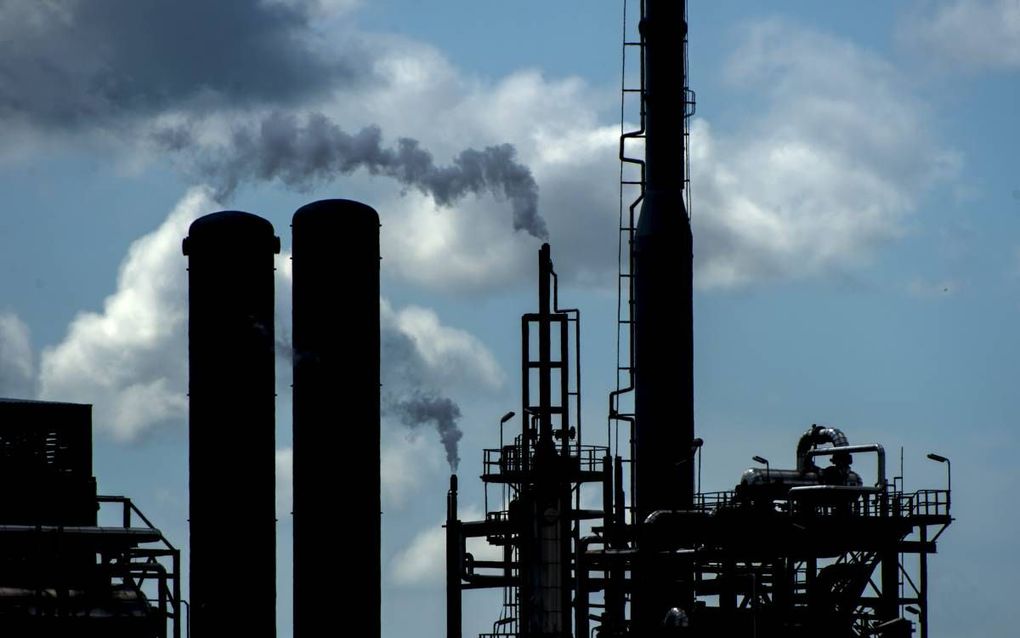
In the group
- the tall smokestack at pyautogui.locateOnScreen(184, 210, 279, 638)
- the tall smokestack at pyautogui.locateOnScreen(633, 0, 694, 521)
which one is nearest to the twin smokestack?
the tall smokestack at pyautogui.locateOnScreen(184, 210, 279, 638)

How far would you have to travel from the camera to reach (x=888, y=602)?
66.7 metres

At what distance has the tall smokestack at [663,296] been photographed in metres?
70.6

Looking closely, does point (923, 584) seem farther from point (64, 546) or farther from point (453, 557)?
point (64, 546)

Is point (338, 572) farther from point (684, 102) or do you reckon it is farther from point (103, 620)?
point (684, 102)

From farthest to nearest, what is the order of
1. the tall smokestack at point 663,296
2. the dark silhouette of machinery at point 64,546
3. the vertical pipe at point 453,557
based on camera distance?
the tall smokestack at point 663,296 → the vertical pipe at point 453,557 → the dark silhouette of machinery at point 64,546

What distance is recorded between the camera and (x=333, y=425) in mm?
60844

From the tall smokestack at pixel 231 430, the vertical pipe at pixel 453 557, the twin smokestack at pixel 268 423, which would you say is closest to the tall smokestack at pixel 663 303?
the vertical pipe at pixel 453 557

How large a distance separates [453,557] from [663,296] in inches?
400

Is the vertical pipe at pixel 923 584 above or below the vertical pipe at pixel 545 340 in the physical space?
below

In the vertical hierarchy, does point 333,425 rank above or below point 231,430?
above

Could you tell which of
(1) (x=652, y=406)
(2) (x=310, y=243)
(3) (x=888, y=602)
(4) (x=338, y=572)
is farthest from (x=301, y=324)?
(3) (x=888, y=602)

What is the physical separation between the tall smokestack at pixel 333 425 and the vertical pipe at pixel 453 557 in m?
7.61

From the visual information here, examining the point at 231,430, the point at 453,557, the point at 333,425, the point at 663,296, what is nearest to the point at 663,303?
the point at 663,296

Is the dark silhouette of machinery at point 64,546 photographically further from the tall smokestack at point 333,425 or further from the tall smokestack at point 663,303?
the tall smokestack at point 663,303
